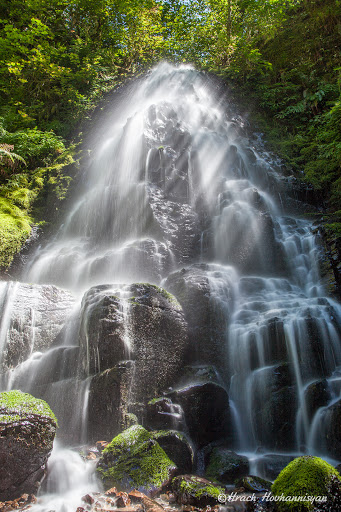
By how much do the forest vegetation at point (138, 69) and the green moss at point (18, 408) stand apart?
6374mm

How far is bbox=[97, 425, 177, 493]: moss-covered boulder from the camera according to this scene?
4.02m

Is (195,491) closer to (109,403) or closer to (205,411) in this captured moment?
(205,411)

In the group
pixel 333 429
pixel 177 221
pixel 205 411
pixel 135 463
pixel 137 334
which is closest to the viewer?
pixel 135 463

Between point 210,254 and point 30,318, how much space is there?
5123 millimetres

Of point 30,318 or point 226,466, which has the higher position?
point 30,318

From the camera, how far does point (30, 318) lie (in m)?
7.05

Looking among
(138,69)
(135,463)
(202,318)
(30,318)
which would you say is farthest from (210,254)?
(138,69)

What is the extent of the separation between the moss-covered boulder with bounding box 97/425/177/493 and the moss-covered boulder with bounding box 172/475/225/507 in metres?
0.25

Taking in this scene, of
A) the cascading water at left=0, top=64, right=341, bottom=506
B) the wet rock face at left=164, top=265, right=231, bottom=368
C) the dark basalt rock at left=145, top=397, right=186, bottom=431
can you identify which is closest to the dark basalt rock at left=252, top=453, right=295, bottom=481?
the cascading water at left=0, top=64, right=341, bottom=506

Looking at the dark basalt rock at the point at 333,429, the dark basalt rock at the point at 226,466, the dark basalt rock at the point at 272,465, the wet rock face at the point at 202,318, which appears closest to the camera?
the dark basalt rock at the point at 226,466

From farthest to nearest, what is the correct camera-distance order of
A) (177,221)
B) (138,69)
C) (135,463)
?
(138,69)
(177,221)
(135,463)

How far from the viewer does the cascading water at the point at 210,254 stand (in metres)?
5.73

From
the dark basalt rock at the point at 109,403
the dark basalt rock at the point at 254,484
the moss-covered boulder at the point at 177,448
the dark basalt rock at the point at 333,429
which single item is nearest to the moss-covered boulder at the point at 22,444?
the dark basalt rock at the point at 109,403

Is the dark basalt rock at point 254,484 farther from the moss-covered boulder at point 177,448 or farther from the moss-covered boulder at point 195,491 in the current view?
the moss-covered boulder at point 177,448
